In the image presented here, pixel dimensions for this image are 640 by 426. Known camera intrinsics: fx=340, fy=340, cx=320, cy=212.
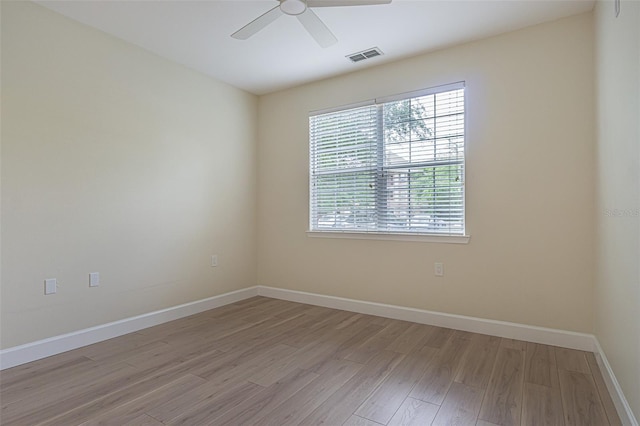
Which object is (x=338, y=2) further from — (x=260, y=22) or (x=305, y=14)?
(x=260, y=22)

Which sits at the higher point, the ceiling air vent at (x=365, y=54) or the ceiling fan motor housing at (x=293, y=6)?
the ceiling air vent at (x=365, y=54)

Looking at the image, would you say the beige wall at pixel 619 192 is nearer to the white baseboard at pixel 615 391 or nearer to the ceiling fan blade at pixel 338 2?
the white baseboard at pixel 615 391

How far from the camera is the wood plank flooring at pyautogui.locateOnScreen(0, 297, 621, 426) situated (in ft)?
5.91

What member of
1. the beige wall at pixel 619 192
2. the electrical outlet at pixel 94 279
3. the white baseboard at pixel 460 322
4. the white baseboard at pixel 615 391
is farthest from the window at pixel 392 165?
the electrical outlet at pixel 94 279

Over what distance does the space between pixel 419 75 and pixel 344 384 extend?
286cm

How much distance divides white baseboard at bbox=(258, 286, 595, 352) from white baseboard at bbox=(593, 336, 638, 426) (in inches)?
8.1

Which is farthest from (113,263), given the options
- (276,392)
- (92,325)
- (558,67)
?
(558,67)

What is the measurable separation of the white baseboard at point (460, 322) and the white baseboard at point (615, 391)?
0.21m

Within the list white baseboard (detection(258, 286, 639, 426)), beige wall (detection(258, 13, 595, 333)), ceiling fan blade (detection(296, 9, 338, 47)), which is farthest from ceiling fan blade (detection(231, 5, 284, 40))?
white baseboard (detection(258, 286, 639, 426))

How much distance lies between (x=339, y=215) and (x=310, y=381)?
210 cm

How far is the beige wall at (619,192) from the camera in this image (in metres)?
1.55

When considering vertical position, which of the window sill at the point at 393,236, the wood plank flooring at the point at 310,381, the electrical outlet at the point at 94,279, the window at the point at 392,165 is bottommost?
the wood plank flooring at the point at 310,381

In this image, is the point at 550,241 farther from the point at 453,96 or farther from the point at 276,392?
the point at 276,392

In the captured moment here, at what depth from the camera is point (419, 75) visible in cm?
338
